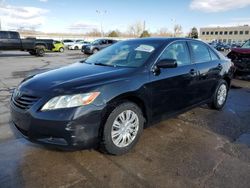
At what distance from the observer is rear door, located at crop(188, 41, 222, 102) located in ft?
15.1

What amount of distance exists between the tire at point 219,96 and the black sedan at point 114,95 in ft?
2.34

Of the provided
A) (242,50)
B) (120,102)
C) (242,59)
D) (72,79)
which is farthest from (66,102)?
(242,50)

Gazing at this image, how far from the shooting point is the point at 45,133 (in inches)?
112

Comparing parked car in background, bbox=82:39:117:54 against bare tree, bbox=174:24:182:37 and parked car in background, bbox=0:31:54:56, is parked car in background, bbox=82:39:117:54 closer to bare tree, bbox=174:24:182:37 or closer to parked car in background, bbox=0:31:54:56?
parked car in background, bbox=0:31:54:56

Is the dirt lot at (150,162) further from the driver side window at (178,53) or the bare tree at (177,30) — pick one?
the bare tree at (177,30)

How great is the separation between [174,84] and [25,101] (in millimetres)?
2233

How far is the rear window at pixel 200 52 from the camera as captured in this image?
181 inches

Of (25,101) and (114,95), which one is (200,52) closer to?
(114,95)

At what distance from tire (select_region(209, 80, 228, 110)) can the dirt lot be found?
0.98m

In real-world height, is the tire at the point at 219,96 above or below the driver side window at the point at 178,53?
below

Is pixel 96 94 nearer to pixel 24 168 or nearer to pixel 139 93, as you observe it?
pixel 139 93

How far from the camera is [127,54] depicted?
13.5 ft

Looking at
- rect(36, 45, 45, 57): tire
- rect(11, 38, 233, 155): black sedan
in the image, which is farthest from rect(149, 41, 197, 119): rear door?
rect(36, 45, 45, 57): tire

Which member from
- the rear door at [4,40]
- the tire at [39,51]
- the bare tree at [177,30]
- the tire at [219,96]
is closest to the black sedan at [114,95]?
the tire at [219,96]
